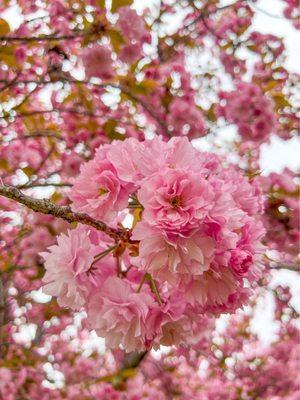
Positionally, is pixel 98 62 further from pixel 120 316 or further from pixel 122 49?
pixel 120 316

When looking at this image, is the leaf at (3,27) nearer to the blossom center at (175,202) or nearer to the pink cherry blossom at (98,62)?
the pink cherry blossom at (98,62)

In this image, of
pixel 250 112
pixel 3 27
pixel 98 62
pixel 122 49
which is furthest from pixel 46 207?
pixel 250 112

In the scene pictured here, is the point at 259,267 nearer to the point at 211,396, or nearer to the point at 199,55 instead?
the point at 199,55

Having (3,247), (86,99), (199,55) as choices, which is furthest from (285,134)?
(3,247)

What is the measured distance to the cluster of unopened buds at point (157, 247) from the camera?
3.46ft

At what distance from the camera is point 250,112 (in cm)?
414

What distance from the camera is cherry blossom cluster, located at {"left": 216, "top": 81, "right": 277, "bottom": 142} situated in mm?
4074

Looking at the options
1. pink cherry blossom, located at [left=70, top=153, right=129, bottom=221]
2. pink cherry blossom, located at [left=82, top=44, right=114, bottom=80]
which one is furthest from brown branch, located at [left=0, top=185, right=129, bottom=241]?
pink cherry blossom, located at [left=82, top=44, right=114, bottom=80]

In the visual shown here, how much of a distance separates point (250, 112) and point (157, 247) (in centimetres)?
335

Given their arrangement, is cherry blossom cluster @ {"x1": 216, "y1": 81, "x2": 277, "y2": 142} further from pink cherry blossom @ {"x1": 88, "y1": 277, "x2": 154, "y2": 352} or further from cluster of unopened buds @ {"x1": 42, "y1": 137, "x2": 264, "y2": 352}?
pink cherry blossom @ {"x1": 88, "y1": 277, "x2": 154, "y2": 352}

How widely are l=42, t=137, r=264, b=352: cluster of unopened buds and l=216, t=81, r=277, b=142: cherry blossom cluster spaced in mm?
2911

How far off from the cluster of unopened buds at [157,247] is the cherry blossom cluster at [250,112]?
2.91 meters

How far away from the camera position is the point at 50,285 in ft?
4.28

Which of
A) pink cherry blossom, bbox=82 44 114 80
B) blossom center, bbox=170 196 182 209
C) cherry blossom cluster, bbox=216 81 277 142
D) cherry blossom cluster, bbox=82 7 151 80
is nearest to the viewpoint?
blossom center, bbox=170 196 182 209
